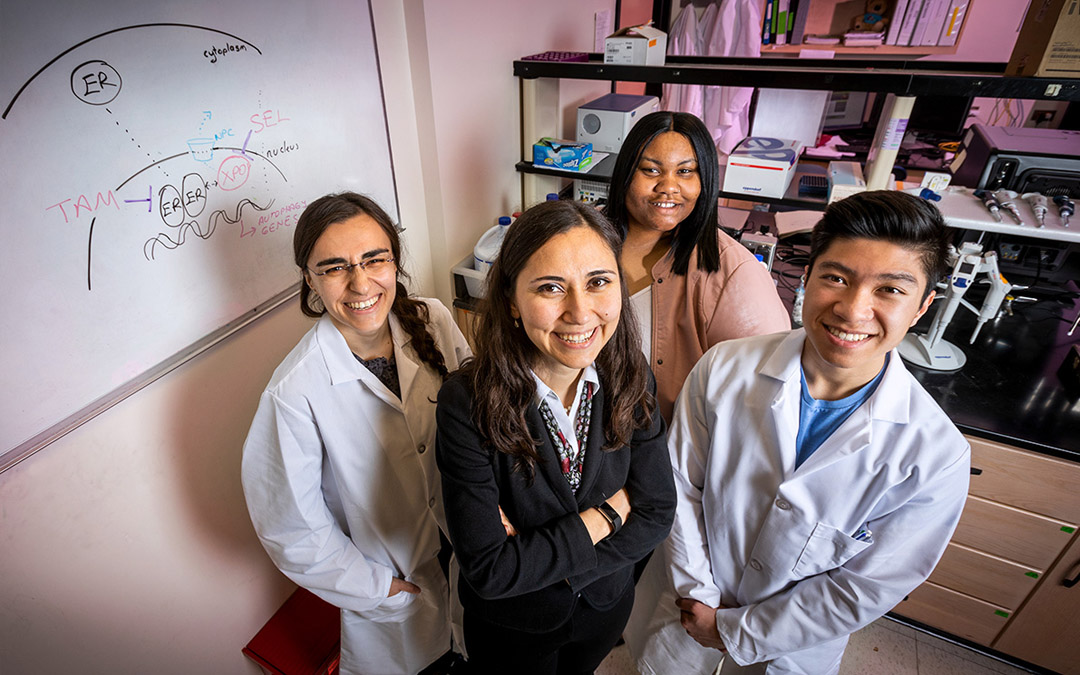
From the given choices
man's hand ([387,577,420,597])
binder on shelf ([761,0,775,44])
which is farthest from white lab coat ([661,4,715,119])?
man's hand ([387,577,420,597])

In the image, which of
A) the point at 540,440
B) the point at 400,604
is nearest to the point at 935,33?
the point at 540,440

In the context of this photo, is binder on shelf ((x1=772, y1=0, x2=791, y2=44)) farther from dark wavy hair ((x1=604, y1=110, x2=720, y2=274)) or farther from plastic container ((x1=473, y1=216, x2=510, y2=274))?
dark wavy hair ((x1=604, y1=110, x2=720, y2=274))

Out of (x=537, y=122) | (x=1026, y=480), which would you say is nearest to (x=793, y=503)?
(x=1026, y=480)

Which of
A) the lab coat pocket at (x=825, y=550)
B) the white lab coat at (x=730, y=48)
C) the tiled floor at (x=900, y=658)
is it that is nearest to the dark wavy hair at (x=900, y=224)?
the lab coat pocket at (x=825, y=550)

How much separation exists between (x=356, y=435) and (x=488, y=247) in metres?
1.17

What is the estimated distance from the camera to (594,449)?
1.04 meters

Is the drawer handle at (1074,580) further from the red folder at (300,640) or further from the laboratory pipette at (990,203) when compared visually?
the red folder at (300,640)

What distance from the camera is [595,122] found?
2.24m

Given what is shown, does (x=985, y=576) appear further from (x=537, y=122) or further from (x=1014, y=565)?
(x=537, y=122)

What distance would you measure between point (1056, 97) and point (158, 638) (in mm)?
2711

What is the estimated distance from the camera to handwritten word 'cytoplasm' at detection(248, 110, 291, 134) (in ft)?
4.26

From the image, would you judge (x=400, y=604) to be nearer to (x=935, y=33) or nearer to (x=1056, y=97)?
(x=1056, y=97)

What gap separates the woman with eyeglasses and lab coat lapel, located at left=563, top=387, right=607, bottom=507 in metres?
0.42

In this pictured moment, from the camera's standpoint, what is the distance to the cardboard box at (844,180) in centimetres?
178
